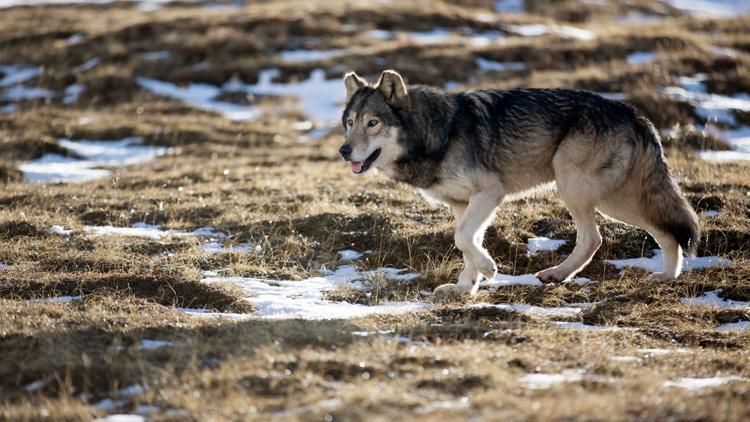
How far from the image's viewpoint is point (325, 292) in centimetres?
814

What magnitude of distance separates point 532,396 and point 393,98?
4.16 m

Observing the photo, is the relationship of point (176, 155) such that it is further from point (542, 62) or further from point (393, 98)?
point (542, 62)

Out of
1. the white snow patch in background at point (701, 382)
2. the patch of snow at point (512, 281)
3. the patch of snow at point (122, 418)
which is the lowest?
the patch of snow at point (512, 281)

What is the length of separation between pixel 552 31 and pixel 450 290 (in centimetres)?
2344

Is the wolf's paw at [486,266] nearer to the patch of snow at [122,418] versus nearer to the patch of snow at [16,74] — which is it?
the patch of snow at [122,418]

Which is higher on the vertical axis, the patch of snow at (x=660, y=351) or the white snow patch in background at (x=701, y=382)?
the white snow patch in background at (x=701, y=382)

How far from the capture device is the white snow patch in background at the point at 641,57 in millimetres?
22212

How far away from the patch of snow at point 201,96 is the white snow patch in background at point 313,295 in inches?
497

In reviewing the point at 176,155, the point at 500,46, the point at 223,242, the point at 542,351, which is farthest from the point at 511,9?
the point at 542,351

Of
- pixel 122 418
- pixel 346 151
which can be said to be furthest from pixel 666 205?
pixel 122 418

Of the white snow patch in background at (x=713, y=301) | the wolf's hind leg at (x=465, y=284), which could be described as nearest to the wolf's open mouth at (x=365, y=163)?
the wolf's hind leg at (x=465, y=284)

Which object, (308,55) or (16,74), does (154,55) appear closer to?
(16,74)

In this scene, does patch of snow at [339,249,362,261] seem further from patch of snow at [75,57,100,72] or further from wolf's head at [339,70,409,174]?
patch of snow at [75,57,100,72]

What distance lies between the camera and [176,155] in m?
17.0
